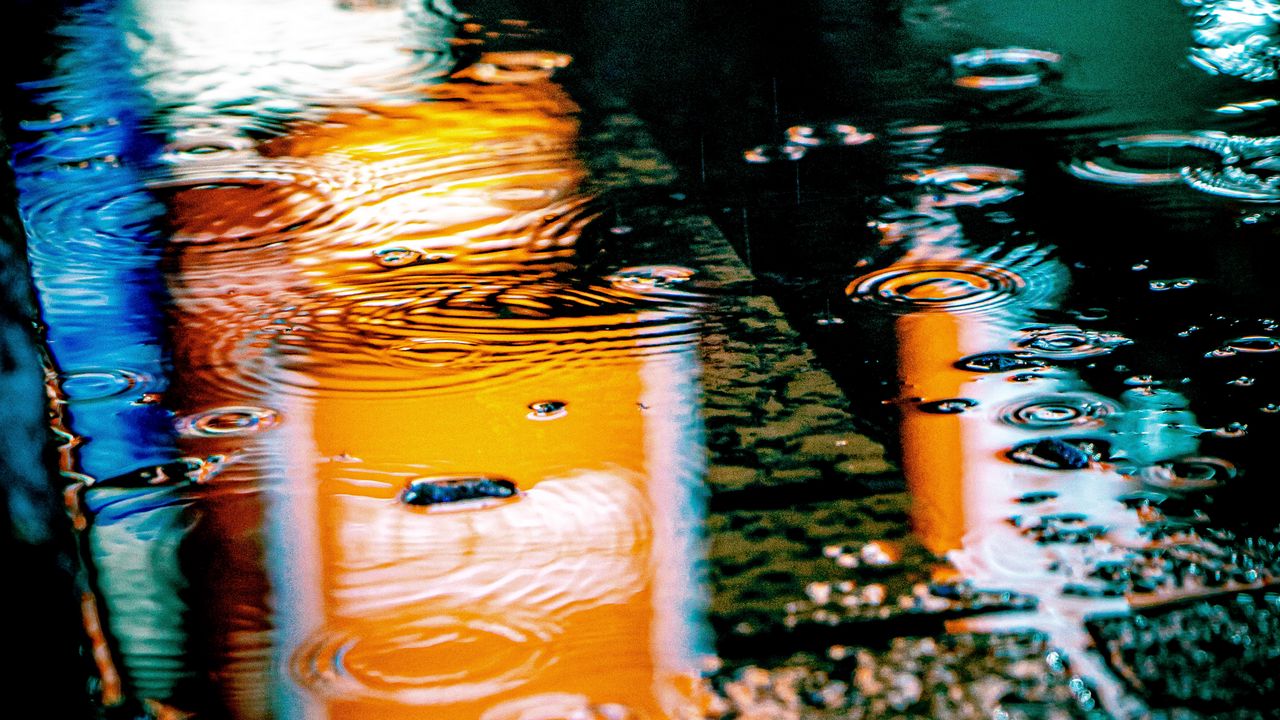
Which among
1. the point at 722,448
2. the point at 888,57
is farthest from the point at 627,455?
the point at 888,57

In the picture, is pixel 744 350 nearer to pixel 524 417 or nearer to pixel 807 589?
pixel 524 417

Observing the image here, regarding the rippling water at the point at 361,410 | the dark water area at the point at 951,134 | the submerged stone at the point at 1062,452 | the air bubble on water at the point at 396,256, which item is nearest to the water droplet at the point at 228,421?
the rippling water at the point at 361,410

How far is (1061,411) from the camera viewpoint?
1456 millimetres

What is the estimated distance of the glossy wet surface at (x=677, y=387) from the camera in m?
1.09

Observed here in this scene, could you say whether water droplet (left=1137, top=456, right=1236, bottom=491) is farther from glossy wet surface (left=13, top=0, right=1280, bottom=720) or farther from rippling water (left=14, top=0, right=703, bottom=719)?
rippling water (left=14, top=0, right=703, bottom=719)

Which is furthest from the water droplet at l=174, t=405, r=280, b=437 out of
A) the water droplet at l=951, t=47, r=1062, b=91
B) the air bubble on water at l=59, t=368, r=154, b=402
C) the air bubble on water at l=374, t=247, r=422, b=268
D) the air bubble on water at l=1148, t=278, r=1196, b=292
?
the water droplet at l=951, t=47, r=1062, b=91

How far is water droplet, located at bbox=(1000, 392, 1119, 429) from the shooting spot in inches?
56.3

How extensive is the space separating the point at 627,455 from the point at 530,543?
0.19 m

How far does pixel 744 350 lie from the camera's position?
5.39 feet

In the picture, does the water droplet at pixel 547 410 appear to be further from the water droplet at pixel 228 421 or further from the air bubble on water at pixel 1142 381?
the air bubble on water at pixel 1142 381

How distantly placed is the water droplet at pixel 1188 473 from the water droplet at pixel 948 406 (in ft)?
0.71

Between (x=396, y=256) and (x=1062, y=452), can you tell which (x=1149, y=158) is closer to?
(x=1062, y=452)

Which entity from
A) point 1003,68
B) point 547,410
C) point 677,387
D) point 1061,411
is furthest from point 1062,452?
point 1003,68

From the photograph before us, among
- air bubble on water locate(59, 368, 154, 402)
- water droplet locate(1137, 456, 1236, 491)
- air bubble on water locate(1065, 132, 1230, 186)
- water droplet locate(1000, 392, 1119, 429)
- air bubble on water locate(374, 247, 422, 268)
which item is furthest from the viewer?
air bubble on water locate(1065, 132, 1230, 186)
